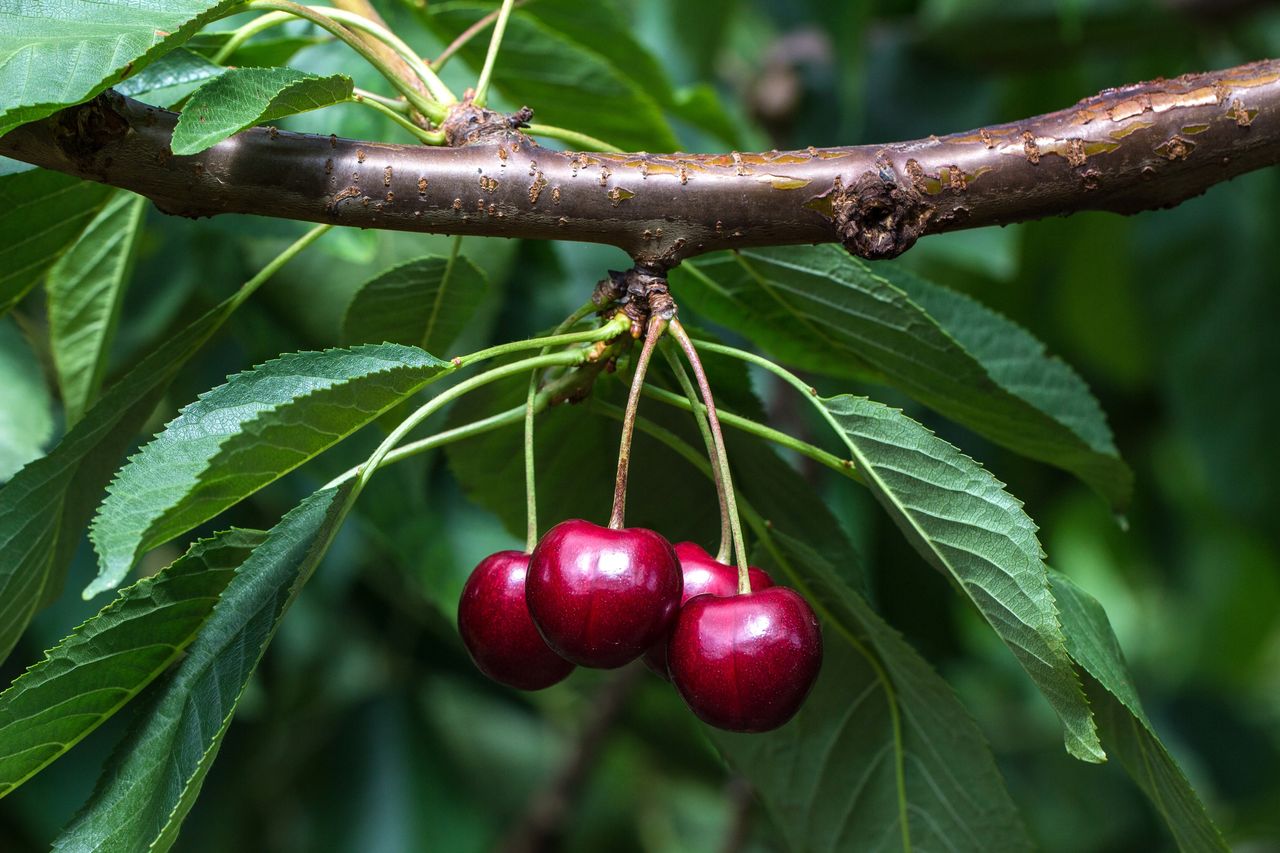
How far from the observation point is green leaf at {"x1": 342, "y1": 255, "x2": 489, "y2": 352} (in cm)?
93

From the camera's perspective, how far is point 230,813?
1762 mm

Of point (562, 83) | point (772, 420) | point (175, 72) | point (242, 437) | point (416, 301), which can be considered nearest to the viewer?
point (242, 437)

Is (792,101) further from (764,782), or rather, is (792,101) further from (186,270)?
(764,782)

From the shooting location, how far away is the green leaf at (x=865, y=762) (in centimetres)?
87

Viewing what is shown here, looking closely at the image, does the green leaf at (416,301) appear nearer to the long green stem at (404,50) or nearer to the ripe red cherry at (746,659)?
the long green stem at (404,50)

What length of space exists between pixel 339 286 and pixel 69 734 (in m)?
0.63

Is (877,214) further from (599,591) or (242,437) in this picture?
(242,437)

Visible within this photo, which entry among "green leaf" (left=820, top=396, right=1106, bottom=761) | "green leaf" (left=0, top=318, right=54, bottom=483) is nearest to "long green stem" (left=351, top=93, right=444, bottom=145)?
"green leaf" (left=820, top=396, right=1106, bottom=761)

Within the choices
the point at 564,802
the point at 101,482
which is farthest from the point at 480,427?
the point at 564,802

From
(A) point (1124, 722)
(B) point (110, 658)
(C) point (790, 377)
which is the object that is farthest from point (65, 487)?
(A) point (1124, 722)

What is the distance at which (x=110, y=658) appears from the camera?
0.68m

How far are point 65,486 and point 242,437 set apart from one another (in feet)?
0.82

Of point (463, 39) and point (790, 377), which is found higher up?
point (463, 39)

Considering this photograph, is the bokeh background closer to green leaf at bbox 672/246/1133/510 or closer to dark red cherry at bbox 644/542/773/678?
green leaf at bbox 672/246/1133/510
